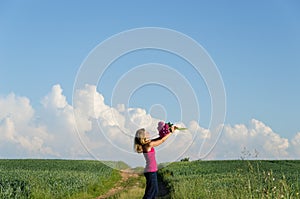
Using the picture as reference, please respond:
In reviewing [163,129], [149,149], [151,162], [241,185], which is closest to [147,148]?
[149,149]

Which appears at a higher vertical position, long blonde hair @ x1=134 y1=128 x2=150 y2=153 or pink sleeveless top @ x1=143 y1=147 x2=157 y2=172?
long blonde hair @ x1=134 y1=128 x2=150 y2=153

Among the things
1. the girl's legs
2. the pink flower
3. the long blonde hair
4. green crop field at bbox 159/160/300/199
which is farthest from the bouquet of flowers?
green crop field at bbox 159/160/300/199

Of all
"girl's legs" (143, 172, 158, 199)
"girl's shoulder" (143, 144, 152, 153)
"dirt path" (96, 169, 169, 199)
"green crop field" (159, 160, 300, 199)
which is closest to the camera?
"green crop field" (159, 160, 300, 199)

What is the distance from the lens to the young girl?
390 inches

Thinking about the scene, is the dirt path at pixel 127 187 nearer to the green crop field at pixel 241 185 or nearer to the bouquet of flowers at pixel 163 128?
the green crop field at pixel 241 185

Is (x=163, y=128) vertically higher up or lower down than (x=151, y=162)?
higher up

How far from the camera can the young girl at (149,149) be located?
990 cm

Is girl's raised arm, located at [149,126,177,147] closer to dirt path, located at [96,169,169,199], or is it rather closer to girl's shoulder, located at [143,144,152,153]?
girl's shoulder, located at [143,144,152,153]

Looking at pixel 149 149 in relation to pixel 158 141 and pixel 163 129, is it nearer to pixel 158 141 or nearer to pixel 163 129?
pixel 158 141

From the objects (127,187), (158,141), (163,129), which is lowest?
(158,141)

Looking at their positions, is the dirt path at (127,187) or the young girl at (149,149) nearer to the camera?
the young girl at (149,149)

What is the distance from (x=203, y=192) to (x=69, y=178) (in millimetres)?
10571

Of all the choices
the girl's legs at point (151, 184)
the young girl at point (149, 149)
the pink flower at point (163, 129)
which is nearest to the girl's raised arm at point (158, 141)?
the young girl at point (149, 149)

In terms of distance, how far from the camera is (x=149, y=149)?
9875mm
